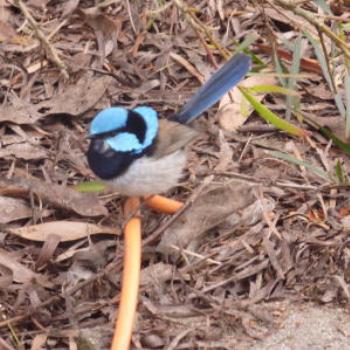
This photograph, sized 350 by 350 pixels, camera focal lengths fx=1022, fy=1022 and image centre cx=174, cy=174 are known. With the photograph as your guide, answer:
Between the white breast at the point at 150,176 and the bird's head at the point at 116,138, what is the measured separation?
30mm

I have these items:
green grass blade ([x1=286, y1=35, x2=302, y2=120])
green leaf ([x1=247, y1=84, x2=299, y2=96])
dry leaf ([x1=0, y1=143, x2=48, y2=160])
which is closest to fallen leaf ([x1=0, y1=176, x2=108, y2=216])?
dry leaf ([x1=0, y1=143, x2=48, y2=160])

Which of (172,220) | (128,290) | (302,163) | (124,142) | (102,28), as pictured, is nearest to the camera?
(128,290)

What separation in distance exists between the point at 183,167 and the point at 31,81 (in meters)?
1.03

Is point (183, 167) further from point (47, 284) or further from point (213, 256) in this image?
point (47, 284)

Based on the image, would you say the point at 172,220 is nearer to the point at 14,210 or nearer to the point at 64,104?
the point at 14,210

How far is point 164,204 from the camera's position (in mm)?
3902

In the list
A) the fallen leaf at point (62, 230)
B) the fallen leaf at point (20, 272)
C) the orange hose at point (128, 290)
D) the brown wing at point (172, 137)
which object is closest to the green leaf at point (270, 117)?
the brown wing at point (172, 137)

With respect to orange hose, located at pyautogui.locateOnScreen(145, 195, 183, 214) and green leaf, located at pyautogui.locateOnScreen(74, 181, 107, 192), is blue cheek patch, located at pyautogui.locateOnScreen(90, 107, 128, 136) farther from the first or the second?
green leaf, located at pyautogui.locateOnScreen(74, 181, 107, 192)

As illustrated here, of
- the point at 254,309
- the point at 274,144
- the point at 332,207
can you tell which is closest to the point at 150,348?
the point at 254,309

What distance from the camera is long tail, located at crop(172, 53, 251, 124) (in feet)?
13.0

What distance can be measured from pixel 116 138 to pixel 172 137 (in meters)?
0.36

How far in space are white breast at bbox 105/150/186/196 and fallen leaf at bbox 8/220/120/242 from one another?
25 cm

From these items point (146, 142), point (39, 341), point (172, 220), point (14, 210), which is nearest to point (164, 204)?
point (172, 220)

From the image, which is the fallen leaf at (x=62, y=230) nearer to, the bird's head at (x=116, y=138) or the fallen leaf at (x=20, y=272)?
the fallen leaf at (x=20, y=272)
